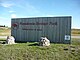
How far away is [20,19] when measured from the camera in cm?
2350

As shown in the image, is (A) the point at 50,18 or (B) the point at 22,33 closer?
(A) the point at 50,18

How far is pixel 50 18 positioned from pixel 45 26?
1194mm

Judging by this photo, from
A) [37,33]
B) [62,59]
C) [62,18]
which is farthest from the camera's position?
[37,33]

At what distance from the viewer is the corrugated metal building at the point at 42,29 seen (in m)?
20.0

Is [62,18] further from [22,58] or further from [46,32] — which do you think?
[22,58]

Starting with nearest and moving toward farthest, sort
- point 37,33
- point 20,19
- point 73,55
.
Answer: point 73,55 < point 37,33 < point 20,19

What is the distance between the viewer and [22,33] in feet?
76.1

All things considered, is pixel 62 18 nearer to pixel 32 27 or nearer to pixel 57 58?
pixel 32 27

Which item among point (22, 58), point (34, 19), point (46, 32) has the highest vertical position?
point (34, 19)

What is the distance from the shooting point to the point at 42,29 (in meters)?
21.5

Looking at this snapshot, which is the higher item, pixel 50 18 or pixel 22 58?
pixel 50 18

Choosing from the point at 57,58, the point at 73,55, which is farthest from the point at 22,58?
the point at 73,55

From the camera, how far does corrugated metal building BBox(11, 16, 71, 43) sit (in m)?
20.0

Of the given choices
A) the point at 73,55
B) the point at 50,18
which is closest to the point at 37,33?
the point at 50,18
